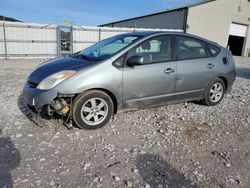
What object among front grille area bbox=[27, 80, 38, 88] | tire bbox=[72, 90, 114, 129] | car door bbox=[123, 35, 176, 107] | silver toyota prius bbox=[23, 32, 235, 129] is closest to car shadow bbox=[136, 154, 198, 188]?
tire bbox=[72, 90, 114, 129]

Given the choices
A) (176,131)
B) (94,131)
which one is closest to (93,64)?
(94,131)

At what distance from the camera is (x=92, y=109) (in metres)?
3.82

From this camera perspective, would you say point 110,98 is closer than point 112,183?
No

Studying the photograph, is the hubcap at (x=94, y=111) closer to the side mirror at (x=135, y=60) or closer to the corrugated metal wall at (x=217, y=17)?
the side mirror at (x=135, y=60)

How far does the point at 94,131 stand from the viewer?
3859 millimetres

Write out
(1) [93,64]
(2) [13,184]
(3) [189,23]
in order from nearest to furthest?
(2) [13,184] → (1) [93,64] → (3) [189,23]

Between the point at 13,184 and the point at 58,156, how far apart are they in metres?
0.69

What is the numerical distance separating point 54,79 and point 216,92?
12.1 ft

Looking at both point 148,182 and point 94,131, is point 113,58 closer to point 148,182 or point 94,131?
point 94,131

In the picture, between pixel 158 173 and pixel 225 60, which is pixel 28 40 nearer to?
pixel 225 60

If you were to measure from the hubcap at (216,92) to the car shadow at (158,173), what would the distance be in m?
2.74

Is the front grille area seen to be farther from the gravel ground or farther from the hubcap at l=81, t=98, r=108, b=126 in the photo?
the hubcap at l=81, t=98, r=108, b=126

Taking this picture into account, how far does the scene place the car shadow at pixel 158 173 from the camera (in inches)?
103

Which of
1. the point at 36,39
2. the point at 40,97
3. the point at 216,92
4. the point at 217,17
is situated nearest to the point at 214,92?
the point at 216,92
